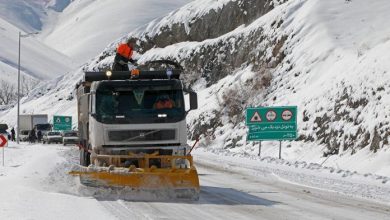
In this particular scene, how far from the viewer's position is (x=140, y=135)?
48.9ft

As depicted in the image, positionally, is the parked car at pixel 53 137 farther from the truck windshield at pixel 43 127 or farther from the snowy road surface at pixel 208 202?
the snowy road surface at pixel 208 202

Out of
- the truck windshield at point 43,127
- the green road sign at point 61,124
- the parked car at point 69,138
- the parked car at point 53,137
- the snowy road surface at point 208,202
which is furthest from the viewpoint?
the truck windshield at point 43,127

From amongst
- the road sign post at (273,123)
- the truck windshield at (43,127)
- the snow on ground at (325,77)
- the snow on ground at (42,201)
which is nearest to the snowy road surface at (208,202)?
the snow on ground at (42,201)

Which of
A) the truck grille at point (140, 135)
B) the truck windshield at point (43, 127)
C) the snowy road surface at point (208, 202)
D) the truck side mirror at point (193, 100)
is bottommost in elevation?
the snowy road surface at point (208, 202)

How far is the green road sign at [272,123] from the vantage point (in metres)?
27.8


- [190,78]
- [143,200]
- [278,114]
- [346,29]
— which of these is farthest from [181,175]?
[190,78]

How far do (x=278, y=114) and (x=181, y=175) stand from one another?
47.6 feet

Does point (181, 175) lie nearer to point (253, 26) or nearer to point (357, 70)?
point (357, 70)

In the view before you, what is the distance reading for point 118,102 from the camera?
15.1 metres

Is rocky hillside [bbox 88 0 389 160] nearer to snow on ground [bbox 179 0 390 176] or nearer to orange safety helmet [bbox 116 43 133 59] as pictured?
snow on ground [bbox 179 0 390 176]

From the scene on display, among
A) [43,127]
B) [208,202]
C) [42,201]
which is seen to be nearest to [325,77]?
[208,202]

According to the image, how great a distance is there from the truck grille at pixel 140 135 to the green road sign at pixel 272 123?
13324 mm

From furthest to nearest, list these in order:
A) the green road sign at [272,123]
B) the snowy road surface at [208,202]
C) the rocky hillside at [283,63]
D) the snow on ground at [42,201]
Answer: the rocky hillside at [283,63], the green road sign at [272,123], the snowy road surface at [208,202], the snow on ground at [42,201]

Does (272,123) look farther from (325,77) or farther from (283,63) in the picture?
(283,63)
